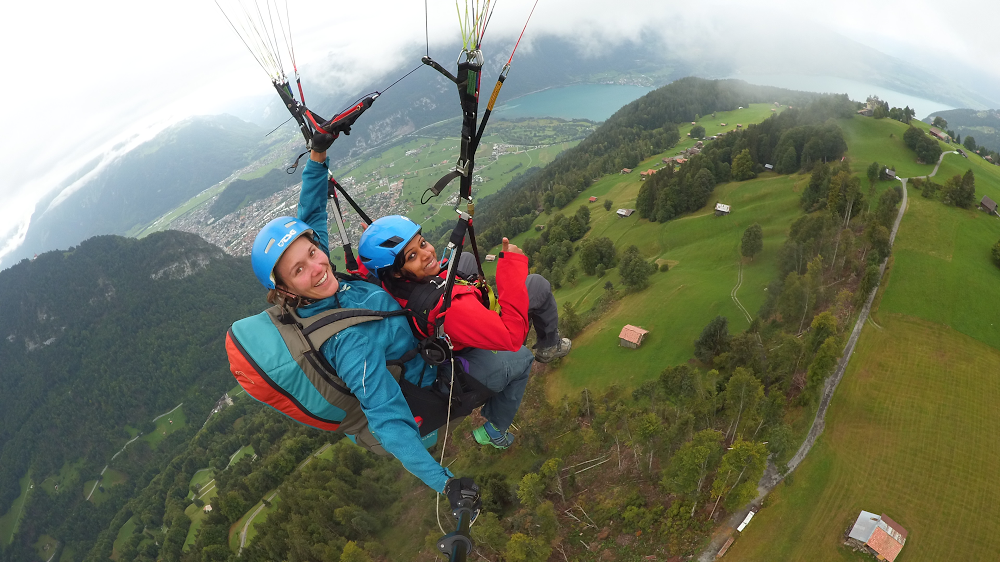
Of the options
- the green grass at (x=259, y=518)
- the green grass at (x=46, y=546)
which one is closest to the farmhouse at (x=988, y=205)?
the green grass at (x=259, y=518)

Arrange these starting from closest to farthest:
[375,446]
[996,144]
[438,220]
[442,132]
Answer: [375,446] < [438,220] < [996,144] < [442,132]

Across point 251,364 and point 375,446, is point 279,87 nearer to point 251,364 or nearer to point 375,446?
point 251,364

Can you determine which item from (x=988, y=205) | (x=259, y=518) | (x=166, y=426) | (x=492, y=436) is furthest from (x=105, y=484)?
(x=988, y=205)

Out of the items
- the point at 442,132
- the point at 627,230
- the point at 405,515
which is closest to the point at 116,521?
the point at 405,515

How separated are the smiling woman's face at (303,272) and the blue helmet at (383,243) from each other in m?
0.51

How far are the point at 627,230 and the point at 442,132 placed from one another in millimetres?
156431

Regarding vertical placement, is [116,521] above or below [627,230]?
below

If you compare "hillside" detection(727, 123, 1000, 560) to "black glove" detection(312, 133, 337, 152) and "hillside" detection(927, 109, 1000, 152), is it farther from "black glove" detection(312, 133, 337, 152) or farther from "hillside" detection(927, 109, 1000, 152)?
"hillside" detection(927, 109, 1000, 152)

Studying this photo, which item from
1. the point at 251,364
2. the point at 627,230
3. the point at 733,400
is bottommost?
the point at 627,230

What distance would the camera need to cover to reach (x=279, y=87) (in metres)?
5.75

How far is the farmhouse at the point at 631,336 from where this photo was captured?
34.3 metres

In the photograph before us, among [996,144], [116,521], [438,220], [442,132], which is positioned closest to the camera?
[116,521]

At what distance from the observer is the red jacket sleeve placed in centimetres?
415

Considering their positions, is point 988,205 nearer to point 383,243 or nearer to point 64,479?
point 383,243
